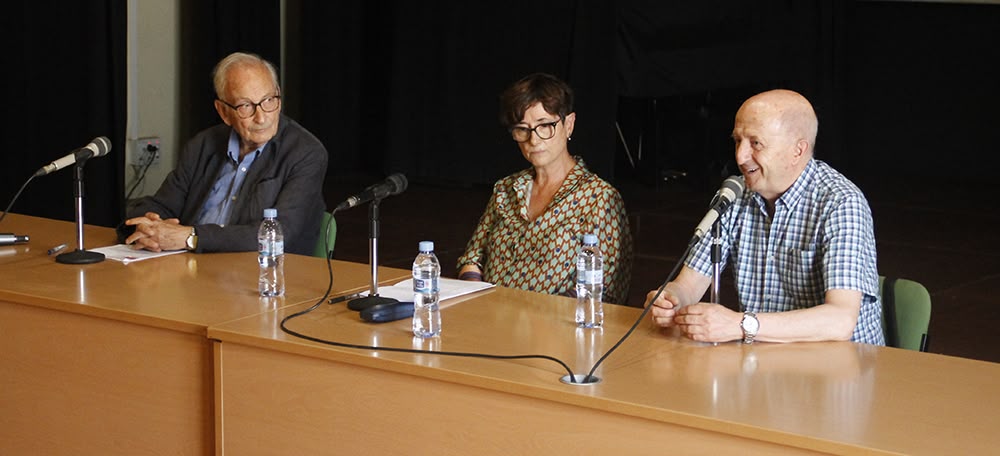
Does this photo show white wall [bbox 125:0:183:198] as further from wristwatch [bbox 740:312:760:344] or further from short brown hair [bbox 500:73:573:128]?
wristwatch [bbox 740:312:760:344]

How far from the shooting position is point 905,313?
9.36ft

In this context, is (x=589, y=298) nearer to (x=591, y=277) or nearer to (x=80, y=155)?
(x=591, y=277)

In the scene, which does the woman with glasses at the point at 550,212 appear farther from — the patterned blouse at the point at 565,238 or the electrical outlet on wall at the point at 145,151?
the electrical outlet on wall at the point at 145,151

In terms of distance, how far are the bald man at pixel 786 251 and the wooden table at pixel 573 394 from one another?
0.05m

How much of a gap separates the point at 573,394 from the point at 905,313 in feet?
3.45

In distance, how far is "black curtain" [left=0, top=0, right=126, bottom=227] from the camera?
21.5 ft

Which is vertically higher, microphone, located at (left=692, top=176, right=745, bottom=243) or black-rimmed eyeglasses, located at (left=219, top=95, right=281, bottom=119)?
black-rimmed eyeglasses, located at (left=219, top=95, right=281, bottom=119)

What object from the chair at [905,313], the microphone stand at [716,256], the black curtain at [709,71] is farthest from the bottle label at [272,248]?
the black curtain at [709,71]

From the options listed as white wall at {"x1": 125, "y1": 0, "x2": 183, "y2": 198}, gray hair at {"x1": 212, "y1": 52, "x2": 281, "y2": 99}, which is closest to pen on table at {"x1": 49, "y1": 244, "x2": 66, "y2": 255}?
gray hair at {"x1": 212, "y1": 52, "x2": 281, "y2": 99}

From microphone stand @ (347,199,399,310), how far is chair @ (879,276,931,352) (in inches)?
46.1

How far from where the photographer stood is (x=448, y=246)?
684 centimetres

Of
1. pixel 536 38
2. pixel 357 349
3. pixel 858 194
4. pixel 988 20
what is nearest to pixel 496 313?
pixel 357 349

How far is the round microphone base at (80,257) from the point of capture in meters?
3.30

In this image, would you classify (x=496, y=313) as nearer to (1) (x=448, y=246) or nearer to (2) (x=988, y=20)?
(1) (x=448, y=246)
